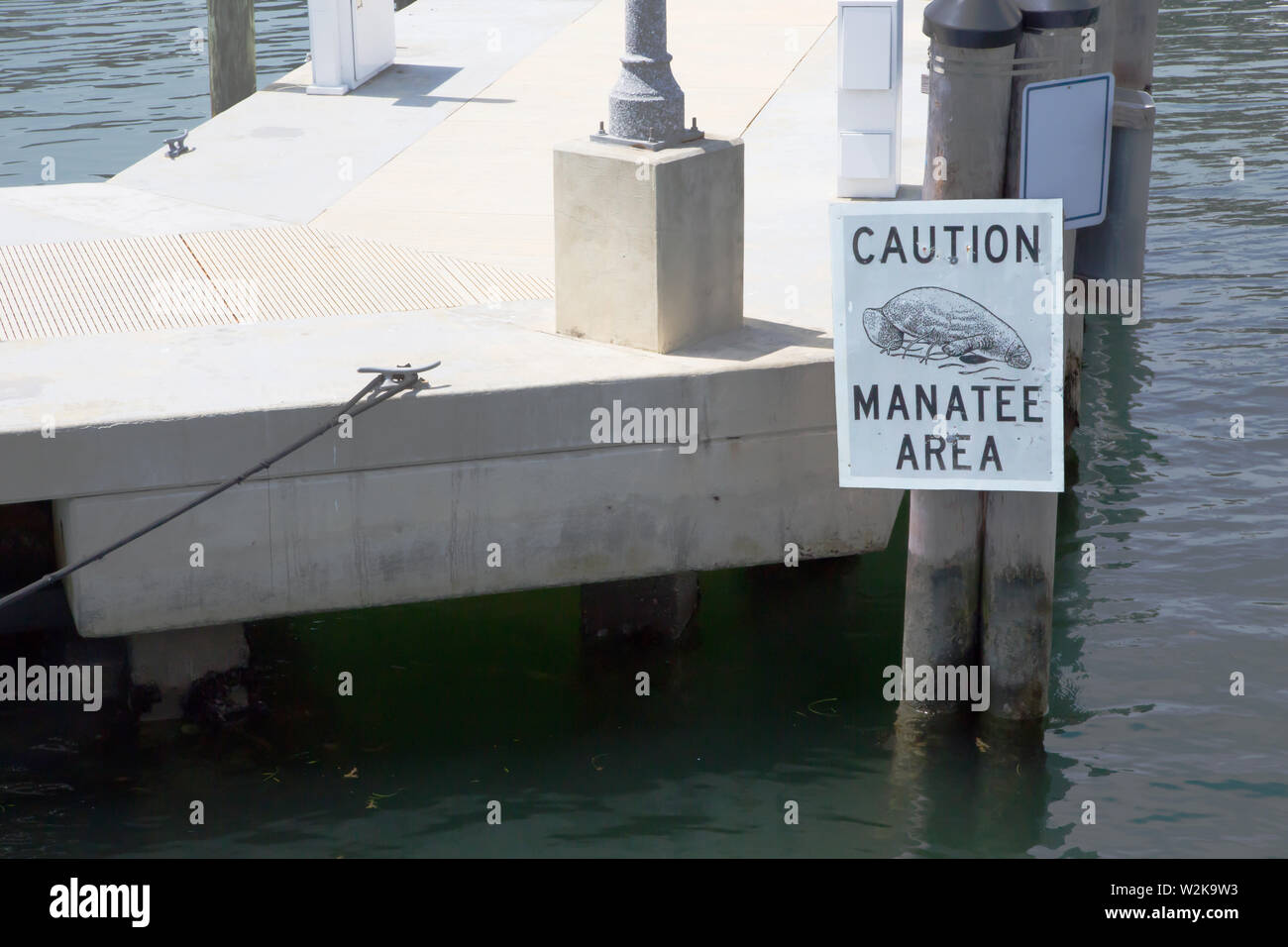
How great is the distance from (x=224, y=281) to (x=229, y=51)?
24.1 feet

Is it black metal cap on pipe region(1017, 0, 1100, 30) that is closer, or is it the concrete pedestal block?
black metal cap on pipe region(1017, 0, 1100, 30)

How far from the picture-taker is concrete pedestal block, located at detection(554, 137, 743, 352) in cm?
661

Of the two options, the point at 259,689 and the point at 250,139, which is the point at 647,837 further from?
the point at 250,139

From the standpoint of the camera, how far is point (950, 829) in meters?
6.29

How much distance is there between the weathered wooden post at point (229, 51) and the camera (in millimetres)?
14539

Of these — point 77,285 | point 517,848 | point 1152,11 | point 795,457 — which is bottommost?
point 517,848

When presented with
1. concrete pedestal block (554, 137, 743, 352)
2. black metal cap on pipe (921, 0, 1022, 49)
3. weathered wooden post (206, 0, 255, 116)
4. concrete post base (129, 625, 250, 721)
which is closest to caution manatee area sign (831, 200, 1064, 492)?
black metal cap on pipe (921, 0, 1022, 49)

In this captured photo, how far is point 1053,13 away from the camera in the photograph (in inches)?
236

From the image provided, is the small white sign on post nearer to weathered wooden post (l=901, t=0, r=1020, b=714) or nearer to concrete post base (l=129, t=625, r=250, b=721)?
weathered wooden post (l=901, t=0, r=1020, b=714)

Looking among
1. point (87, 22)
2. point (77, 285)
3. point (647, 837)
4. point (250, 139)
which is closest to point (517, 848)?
point (647, 837)

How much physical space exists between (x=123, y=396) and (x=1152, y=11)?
23.1ft

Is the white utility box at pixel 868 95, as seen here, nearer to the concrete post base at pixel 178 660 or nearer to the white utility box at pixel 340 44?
the concrete post base at pixel 178 660

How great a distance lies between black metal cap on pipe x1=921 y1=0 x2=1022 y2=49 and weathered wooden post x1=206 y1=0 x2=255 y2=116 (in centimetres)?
1004

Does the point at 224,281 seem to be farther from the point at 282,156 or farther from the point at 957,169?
the point at 957,169
